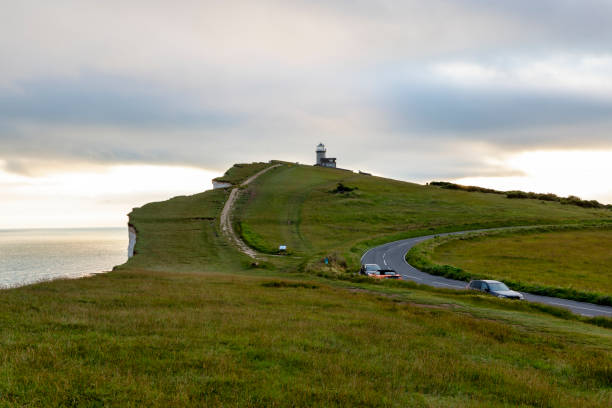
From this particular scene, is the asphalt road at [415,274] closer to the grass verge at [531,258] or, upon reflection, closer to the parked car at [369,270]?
the grass verge at [531,258]

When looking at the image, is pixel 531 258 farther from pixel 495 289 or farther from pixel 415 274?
pixel 495 289

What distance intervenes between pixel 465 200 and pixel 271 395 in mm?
117212

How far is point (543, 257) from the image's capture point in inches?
2331

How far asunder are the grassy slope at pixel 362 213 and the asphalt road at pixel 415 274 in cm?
325

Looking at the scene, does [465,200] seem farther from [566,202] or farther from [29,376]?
[29,376]

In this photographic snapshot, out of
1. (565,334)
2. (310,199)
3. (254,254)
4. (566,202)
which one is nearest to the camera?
(565,334)

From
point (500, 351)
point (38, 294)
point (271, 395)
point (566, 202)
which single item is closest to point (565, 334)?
point (500, 351)

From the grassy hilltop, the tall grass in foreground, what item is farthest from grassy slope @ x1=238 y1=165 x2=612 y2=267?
the tall grass in foreground

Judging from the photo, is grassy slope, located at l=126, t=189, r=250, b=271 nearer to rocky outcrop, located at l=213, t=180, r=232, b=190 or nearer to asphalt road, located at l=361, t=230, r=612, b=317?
asphalt road, located at l=361, t=230, r=612, b=317

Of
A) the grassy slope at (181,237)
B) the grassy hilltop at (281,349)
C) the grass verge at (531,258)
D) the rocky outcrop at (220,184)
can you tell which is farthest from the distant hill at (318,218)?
the grassy hilltop at (281,349)

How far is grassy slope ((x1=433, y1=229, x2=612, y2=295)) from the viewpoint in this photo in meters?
45.7

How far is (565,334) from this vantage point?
18.4m

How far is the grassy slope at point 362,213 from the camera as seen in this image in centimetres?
7731

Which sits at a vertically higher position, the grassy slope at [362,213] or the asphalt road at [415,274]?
the grassy slope at [362,213]
